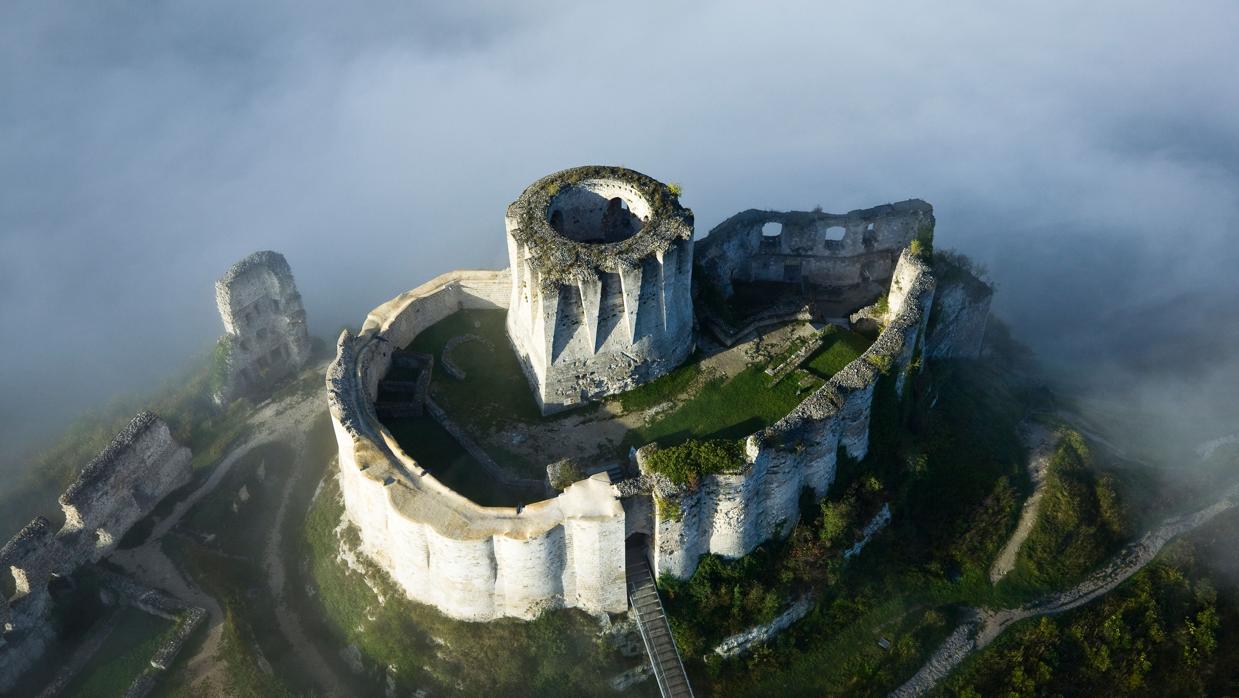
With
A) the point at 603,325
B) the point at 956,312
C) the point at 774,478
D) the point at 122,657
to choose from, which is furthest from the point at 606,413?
the point at 122,657

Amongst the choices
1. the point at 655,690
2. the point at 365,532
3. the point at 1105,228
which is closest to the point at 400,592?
the point at 365,532

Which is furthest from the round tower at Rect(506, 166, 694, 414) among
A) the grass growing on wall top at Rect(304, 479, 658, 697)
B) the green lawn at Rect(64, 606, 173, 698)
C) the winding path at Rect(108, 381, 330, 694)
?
the green lawn at Rect(64, 606, 173, 698)

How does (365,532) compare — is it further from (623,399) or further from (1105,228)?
(1105,228)

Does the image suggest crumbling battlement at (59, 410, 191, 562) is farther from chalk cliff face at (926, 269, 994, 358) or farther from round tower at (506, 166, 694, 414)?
chalk cliff face at (926, 269, 994, 358)

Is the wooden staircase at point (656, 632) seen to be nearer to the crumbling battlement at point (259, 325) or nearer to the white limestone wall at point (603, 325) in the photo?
the white limestone wall at point (603, 325)

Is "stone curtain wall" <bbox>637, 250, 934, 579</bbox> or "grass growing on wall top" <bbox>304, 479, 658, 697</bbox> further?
"grass growing on wall top" <bbox>304, 479, 658, 697</bbox>

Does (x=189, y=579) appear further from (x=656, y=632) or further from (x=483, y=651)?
(x=656, y=632)
